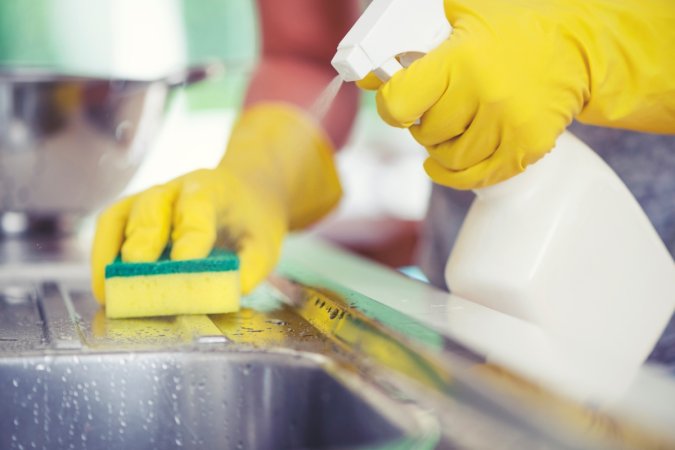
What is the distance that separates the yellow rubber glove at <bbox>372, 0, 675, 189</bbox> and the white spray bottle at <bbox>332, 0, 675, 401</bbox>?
0.03m

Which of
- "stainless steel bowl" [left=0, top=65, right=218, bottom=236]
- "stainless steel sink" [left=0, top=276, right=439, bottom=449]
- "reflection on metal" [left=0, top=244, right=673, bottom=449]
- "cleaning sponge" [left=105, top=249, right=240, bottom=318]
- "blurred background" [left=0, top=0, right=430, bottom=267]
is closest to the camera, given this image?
"reflection on metal" [left=0, top=244, right=673, bottom=449]

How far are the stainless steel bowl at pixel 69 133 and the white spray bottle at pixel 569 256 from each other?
0.78 meters

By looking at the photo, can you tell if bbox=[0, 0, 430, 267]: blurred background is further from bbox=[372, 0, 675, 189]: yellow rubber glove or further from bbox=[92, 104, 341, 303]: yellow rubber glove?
bbox=[372, 0, 675, 189]: yellow rubber glove

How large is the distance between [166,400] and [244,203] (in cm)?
44

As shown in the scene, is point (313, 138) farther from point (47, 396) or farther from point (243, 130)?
point (47, 396)

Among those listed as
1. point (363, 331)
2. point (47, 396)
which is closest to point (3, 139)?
point (47, 396)

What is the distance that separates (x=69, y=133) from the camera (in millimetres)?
1521

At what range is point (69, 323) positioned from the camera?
93 cm

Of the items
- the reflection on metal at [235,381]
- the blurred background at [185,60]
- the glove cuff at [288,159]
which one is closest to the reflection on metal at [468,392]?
the reflection on metal at [235,381]

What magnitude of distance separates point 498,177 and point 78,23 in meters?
2.66

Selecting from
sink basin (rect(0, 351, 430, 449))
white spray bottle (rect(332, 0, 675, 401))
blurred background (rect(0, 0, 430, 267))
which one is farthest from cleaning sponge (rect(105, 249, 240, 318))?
blurred background (rect(0, 0, 430, 267))

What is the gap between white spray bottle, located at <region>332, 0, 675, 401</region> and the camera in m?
0.85

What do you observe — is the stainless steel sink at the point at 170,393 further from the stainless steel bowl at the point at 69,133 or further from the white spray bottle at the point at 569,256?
the stainless steel bowl at the point at 69,133

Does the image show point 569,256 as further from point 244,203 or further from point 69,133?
point 69,133
